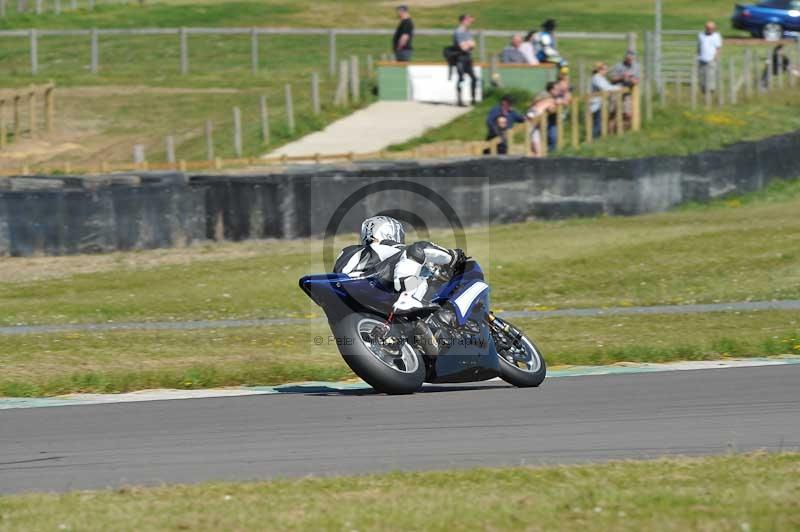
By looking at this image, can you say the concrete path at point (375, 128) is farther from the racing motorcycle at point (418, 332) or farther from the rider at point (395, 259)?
the rider at point (395, 259)

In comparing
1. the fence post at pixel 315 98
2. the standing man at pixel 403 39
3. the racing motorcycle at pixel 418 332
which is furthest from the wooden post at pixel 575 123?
the racing motorcycle at pixel 418 332

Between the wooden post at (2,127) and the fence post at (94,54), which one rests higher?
the fence post at (94,54)

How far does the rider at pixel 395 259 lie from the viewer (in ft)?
32.0

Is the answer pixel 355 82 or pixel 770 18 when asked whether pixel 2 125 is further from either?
pixel 770 18

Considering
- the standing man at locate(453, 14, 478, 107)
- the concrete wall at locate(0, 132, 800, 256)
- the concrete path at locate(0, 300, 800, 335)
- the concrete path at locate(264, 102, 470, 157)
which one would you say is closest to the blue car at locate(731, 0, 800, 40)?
the standing man at locate(453, 14, 478, 107)

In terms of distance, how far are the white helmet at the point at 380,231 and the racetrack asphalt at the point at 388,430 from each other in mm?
1151

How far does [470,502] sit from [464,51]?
24.3 metres

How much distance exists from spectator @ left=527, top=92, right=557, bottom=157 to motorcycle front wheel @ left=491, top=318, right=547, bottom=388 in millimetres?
14638

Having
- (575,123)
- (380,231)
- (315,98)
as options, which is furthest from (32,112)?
(380,231)

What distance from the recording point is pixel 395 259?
32.2ft

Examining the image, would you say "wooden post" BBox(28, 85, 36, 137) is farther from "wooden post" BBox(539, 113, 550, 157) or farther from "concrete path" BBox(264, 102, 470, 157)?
"wooden post" BBox(539, 113, 550, 157)

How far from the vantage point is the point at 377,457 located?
809cm

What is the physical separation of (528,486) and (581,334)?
24.2ft

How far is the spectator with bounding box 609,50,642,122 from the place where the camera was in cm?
2775
